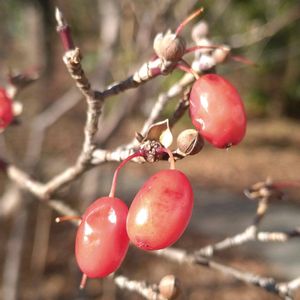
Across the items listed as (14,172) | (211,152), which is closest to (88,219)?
(14,172)

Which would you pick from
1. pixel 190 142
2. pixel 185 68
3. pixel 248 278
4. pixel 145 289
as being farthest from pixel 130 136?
pixel 190 142

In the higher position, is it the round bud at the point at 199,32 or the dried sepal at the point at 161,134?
the round bud at the point at 199,32

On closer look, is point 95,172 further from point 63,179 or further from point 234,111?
point 234,111

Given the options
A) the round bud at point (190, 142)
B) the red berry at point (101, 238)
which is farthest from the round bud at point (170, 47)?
the red berry at point (101, 238)

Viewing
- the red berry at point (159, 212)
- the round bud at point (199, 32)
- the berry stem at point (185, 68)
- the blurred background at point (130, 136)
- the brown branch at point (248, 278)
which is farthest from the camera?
the blurred background at point (130, 136)

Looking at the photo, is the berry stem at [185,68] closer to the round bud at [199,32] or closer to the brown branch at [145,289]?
the round bud at [199,32]

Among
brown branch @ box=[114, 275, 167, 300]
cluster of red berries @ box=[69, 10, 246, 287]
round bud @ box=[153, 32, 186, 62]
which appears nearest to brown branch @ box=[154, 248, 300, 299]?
brown branch @ box=[114, 275, 167, 300]

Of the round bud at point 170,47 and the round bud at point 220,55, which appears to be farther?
the round bud at point 220,55
